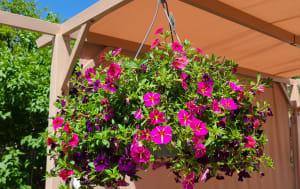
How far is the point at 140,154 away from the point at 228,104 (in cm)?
47

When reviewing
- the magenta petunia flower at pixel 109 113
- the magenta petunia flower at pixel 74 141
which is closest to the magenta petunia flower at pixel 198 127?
the magenta petunia flower at pixel 109 113

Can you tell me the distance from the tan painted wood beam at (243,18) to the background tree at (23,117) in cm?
224

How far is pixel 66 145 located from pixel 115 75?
19.3 inches

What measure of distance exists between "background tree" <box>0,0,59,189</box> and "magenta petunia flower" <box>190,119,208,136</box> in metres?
2.87

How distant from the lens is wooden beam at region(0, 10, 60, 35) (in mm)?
2758

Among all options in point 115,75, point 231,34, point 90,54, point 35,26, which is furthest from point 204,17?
point 115,75

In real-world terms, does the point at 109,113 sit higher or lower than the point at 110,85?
lower

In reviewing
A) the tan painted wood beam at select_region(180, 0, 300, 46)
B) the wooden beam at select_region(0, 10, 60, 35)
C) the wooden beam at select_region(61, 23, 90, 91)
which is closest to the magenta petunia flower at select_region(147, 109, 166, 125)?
the tan painted wood beam at select_region(180, 0, 300, 46)

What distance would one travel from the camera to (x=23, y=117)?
4195 mm

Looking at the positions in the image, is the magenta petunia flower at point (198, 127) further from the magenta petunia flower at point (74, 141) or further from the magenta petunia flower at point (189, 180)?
the magenta petunia flower at point (74, 141)

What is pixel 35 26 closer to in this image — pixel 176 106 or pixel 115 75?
pixel 115 75

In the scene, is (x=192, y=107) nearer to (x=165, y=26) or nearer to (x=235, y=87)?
(x=235, y=87)

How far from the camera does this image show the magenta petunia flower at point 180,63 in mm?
1592

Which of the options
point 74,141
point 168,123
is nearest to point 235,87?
point 168,123
